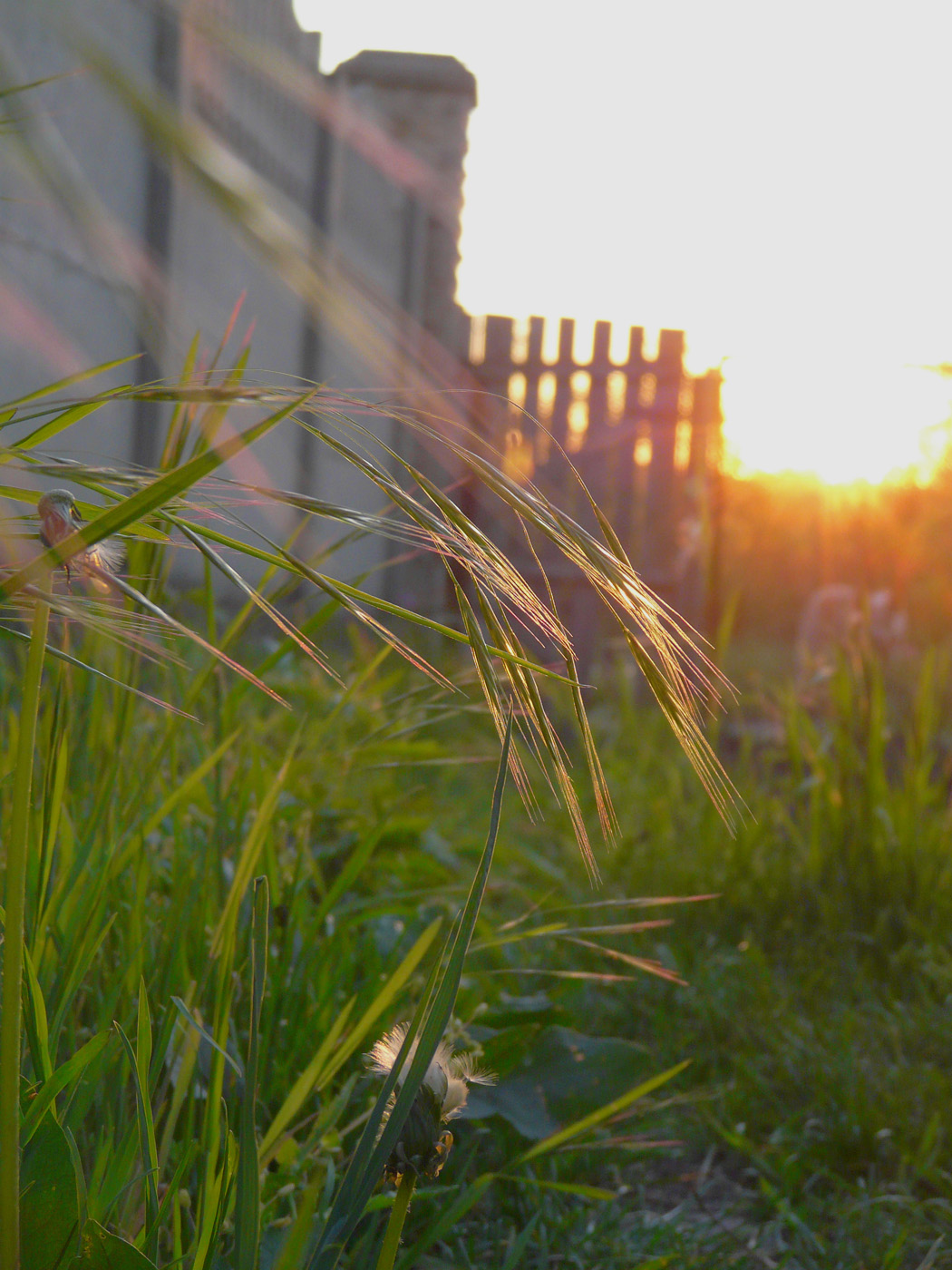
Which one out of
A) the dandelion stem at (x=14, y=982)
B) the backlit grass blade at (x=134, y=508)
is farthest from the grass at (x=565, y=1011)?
the backlit grass blade at (x=134, y=508)

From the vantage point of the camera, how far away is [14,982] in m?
0.41

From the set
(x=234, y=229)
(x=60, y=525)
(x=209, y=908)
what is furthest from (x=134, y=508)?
(x=209, y=908)

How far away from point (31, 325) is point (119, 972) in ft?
8.95

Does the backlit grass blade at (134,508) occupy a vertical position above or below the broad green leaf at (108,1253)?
above

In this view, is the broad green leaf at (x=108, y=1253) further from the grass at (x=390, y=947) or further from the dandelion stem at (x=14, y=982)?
the dandelion stem at (x=14, y=982)

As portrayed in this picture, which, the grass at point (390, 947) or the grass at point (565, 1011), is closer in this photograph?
the grass at point (390, 947)

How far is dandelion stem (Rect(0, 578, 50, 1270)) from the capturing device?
40 centimetres

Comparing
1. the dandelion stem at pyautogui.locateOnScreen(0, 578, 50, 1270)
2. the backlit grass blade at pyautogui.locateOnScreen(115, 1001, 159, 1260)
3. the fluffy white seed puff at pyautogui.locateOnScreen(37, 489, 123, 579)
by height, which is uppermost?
the fluffy white seed puff at pyautogui.locateOnScreen(37, 489, 123, 579)

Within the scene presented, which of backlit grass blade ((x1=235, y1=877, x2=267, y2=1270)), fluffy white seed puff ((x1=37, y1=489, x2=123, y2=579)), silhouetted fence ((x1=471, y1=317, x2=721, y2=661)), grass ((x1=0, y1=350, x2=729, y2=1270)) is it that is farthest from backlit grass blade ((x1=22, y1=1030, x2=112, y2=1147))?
silhouetted fence ((x1=471, y1=317, x2=721, y2=661))

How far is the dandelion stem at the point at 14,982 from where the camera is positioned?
0.40 m

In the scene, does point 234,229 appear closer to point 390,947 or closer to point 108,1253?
point 108,1253

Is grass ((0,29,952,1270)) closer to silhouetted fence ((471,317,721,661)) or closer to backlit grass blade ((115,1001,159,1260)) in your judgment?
backlit grass blade ((115,1001,159,1260))

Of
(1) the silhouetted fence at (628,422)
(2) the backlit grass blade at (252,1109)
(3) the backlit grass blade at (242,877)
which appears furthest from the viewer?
(1) the silhouetted fence at (628,422)

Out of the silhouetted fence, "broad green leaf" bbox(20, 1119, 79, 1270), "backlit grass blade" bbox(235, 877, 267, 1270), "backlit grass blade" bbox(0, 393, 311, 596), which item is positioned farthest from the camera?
the silhouetted fence
